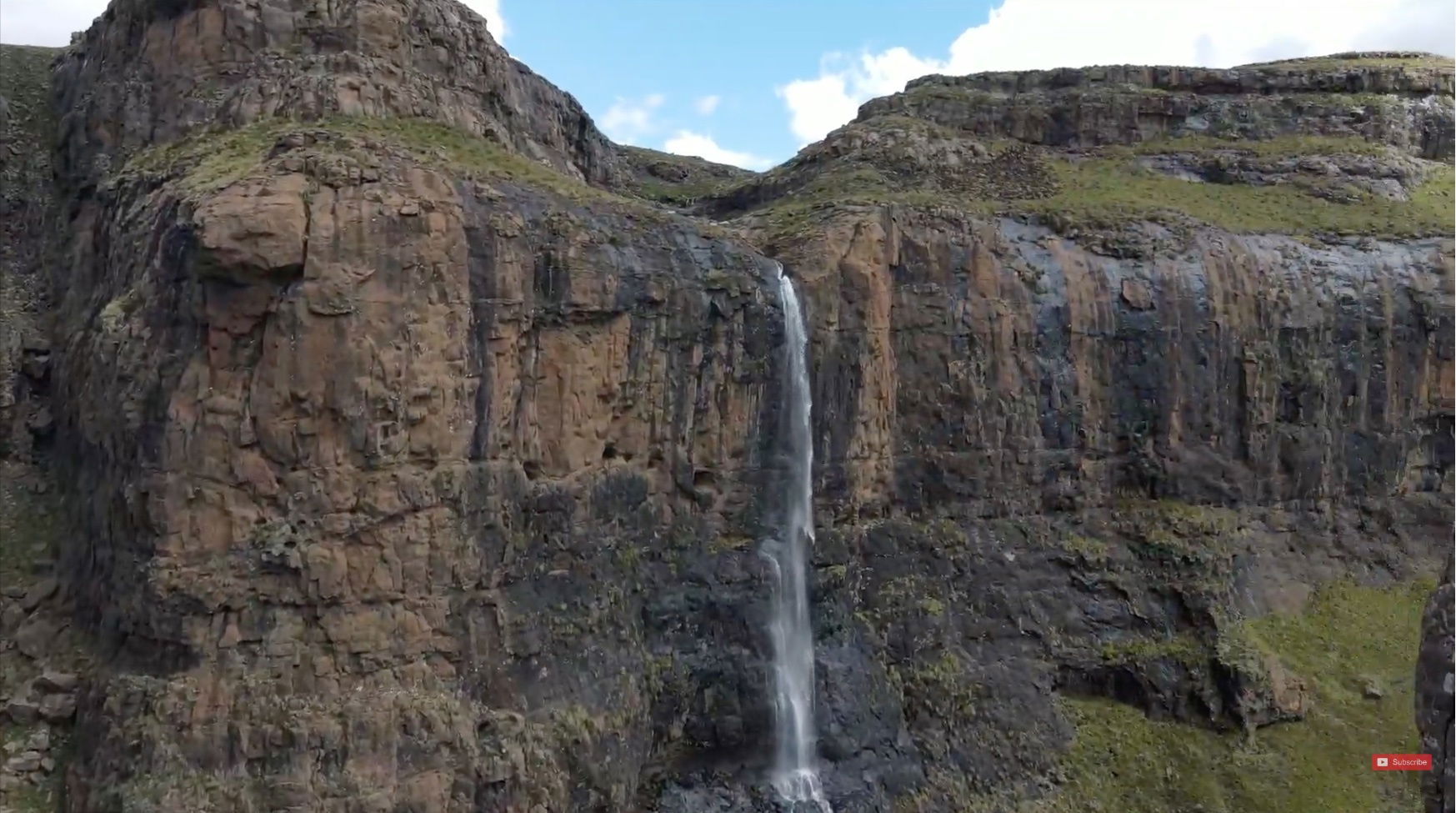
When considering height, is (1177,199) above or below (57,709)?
above

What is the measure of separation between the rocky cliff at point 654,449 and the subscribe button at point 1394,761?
1.95 feet

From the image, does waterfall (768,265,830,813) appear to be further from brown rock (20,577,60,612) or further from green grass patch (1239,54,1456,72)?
green grass patch (1239,54,1456,72)

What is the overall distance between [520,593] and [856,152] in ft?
74.7

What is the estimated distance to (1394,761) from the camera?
29578 mm

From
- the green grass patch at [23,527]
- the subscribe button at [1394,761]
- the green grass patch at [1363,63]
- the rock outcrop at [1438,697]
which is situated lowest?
the subscribe button at [1394,761]

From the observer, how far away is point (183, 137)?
26.3m

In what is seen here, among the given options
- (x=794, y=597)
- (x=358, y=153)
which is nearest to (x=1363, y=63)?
(x=794, y=597)

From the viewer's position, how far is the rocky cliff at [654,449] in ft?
70.3

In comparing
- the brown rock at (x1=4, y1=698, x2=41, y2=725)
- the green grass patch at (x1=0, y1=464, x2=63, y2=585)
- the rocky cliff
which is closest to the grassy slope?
the rocky cliff

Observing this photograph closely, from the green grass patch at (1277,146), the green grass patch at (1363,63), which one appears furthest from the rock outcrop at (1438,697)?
the green grass patch at (1363,63)

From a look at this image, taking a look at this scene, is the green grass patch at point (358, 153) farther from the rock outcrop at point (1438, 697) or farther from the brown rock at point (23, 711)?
the rock outcrop at point (1438, 697)

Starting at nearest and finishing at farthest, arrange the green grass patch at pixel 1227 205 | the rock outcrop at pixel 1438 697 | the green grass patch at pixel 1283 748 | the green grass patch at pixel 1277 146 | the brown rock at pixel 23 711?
1. the rock outcrop at pixel 1438 697
2. the brown rock at pixel 23 711
3. the green grass patch at pixel 1283 748
4. the green grass patch at pixel 1227 205
5. the green grass patch at pixel 1277 146

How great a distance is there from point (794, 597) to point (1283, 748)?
1469 cm

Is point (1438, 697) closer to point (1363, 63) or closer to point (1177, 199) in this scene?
point (1177, 199)
